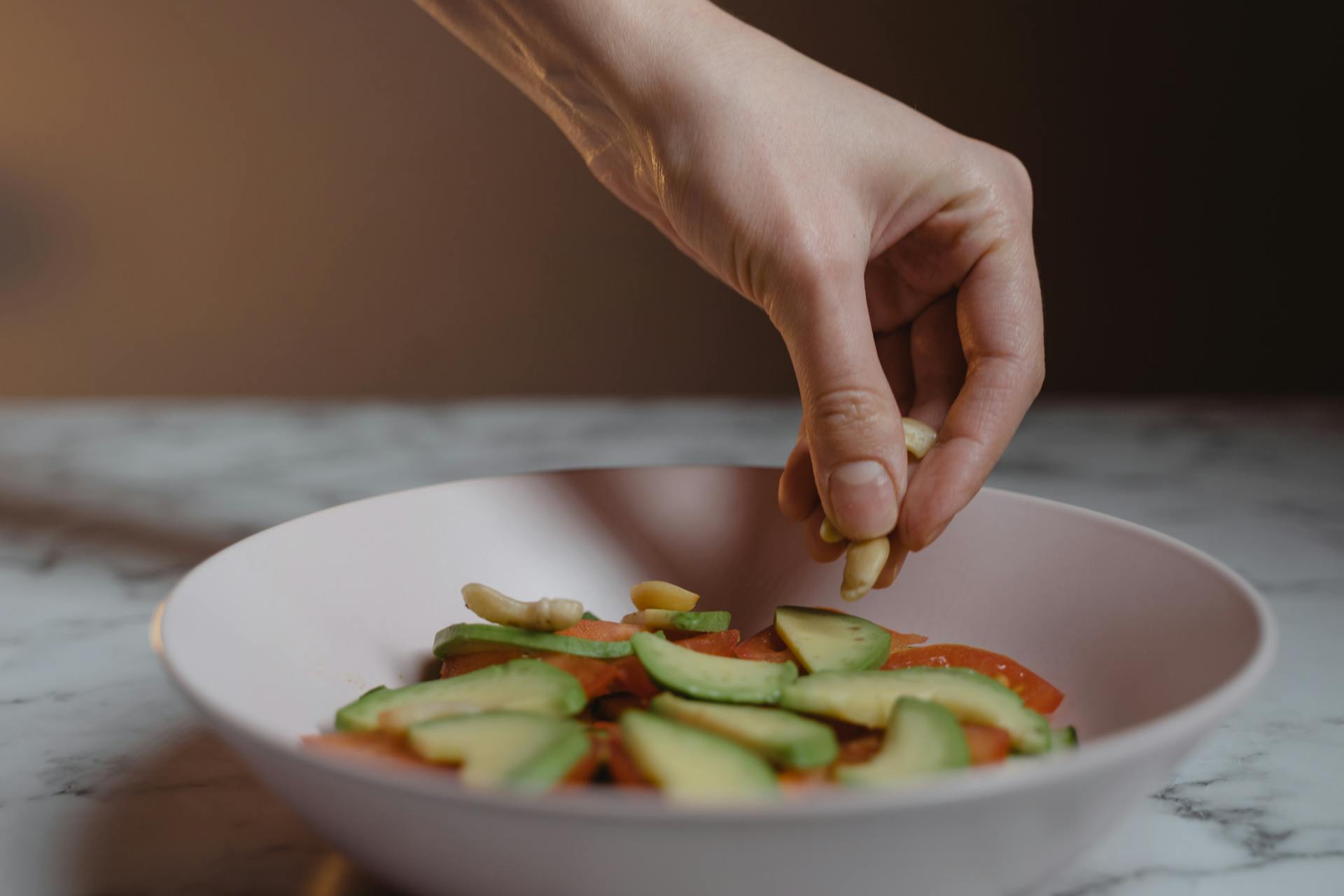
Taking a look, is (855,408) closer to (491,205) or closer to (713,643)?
(713,643)

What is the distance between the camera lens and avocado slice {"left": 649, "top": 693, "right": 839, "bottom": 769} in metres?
0.66

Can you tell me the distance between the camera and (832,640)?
92 centimetres

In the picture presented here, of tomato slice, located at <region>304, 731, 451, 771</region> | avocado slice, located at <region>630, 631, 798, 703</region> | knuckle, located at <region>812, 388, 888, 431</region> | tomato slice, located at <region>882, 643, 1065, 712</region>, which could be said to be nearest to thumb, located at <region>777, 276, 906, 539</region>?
knuckle, located at <region>812, 388, 888, 431</region>

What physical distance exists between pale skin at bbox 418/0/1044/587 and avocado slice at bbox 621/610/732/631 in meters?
0.13

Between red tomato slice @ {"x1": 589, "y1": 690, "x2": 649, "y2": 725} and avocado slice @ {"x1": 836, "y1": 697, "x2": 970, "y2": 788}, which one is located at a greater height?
avocado slice @ {"x1": 836, "y1": 697, "x2": 970, "y2": 788}

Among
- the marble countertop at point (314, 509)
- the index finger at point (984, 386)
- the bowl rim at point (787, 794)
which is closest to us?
the bowl rim at point (787, 794)

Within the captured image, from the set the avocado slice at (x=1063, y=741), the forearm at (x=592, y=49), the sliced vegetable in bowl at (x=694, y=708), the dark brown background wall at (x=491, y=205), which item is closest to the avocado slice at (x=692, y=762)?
the sliced vegetable in bowl at (x=694, y=708)

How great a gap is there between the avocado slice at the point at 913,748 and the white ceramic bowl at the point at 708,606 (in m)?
0.04

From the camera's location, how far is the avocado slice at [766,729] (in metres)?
0.66

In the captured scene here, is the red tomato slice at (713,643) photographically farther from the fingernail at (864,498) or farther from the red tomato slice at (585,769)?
the red tomato slice at (585,769)

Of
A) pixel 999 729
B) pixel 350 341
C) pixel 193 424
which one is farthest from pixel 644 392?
pixel 999 729

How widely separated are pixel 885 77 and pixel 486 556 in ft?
6.17

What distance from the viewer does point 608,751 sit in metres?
0.70

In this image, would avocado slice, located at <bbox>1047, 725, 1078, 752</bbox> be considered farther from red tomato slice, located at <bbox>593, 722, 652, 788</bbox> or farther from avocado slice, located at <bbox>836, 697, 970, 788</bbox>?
red tomato slice, located at <bbox>593, 722, 652, 788</bbox>
